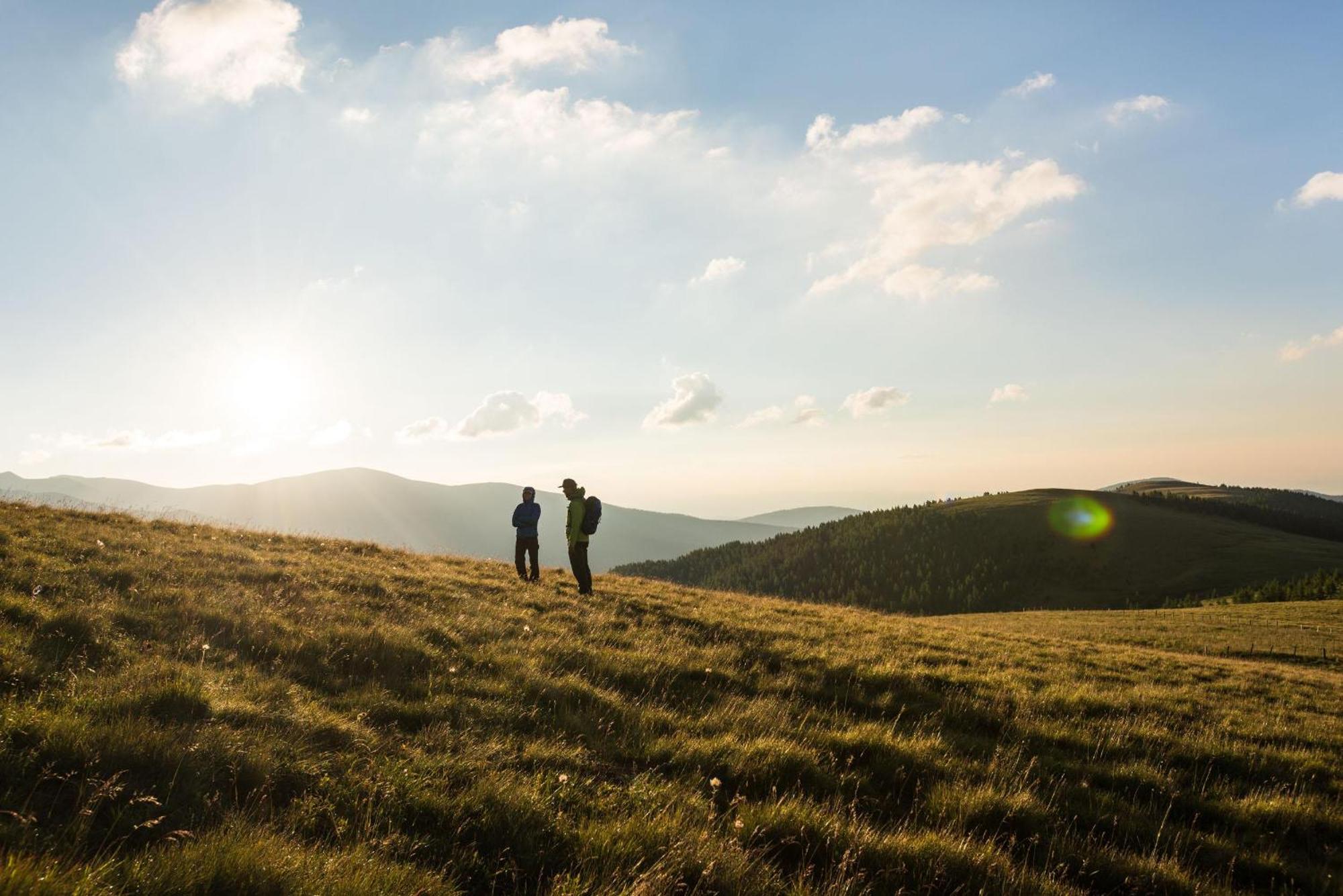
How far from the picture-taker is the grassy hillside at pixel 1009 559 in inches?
3900

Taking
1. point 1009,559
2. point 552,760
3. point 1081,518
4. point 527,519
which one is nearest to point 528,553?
point 527,519

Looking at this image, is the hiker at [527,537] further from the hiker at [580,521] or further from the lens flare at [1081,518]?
the lens flare at [1081,518]

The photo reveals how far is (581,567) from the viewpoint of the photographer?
1647 cm

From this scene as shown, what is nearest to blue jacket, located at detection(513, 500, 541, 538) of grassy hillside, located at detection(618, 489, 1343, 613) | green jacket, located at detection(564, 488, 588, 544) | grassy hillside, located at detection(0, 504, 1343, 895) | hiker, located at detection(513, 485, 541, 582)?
hiker, located at detection(513, 485, 541, 582)

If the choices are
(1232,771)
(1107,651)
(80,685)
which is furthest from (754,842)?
(1107,651)

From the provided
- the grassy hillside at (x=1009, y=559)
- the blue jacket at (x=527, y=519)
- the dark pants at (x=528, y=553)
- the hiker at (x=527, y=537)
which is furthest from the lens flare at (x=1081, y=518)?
the dark pants at (x=528, y=553)

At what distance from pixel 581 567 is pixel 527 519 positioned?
124 inches

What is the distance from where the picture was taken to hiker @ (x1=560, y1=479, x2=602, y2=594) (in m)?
16.6

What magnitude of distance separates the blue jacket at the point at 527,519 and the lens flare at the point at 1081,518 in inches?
5925

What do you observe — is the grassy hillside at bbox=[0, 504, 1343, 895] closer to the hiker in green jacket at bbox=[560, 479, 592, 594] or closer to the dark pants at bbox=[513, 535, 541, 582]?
the hiker in green jacket at bbox=[560, 479, 592, 594]

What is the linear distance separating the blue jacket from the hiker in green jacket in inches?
61.5

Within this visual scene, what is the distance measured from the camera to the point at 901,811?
221 inches

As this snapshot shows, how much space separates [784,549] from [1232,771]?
180 m

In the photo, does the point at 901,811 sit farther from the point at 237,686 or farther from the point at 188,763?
the point at 237,686
